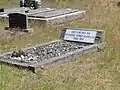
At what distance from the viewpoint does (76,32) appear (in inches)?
433

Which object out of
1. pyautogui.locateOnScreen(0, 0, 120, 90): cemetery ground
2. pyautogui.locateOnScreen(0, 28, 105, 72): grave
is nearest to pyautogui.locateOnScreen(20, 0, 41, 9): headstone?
pyautogui.locateOnScreen(0, 0, 120, 90): cemetery ground

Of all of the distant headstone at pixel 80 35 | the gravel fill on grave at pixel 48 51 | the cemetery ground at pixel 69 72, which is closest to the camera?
the cemetery ground at pixel 69 72

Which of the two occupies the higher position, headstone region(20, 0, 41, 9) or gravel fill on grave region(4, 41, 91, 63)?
headstone region(20, 0, 41, 9)

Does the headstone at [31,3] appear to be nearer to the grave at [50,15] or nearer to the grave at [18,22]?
the grave at [50,15]

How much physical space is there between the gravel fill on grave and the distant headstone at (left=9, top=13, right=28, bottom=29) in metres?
2.60

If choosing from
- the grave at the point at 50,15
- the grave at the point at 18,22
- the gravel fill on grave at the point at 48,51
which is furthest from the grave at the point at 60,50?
the grave at the point at 50,15

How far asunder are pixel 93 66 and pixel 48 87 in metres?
1.90

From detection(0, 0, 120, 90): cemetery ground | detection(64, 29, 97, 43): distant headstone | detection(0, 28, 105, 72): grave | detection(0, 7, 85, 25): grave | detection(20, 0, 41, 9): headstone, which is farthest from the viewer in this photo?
detection(20, 0, 41, 9): headstone

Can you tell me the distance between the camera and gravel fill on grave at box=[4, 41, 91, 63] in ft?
30.3

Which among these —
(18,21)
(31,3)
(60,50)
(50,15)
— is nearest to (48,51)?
(60,50)

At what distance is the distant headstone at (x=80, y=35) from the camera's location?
10740 millimetres

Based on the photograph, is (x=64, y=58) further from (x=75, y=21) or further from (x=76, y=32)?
(x=75, y=21)

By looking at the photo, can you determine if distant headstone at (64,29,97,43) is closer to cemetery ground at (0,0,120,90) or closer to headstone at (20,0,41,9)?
cemetery ground at (0,0,120,90)

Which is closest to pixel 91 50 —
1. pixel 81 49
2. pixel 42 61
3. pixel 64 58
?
pixel 81 49
